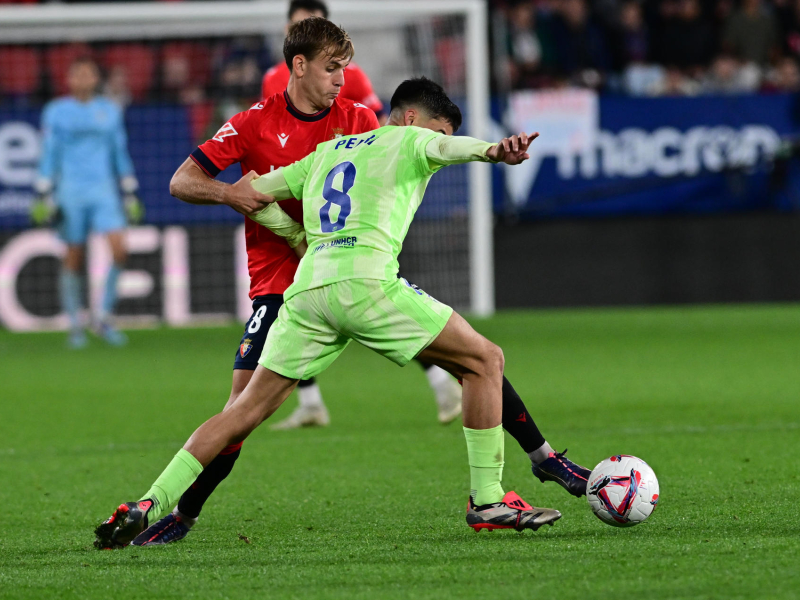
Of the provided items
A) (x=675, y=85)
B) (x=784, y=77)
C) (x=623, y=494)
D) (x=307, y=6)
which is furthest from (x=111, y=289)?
(x=623, y=494)

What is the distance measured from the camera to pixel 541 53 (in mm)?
15023

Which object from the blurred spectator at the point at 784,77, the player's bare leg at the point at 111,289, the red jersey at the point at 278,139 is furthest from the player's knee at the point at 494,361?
the blurred spectator at the point at 784,77

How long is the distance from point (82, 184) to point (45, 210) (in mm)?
451

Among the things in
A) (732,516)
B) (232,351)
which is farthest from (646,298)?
(732,516)

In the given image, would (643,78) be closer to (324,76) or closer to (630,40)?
(630,40)

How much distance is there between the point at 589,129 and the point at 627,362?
14.9 ft

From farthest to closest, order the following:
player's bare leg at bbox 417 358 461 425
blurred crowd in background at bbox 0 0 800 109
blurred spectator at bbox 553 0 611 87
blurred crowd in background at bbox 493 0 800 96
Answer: blurred spectator at bbox 553 0 611 87 → blurred crowd in background at bbox 493 0 800 96 → blurred crowd in background at bbox 0 0 800 109 → player's bare leg at bbox 417 358 461 425

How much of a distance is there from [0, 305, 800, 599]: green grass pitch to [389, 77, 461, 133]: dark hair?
1.34 metres

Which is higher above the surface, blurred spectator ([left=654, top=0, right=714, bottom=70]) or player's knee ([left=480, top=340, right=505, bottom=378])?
blurred spectator ([left=654, top=0, right=714, bottom=70])

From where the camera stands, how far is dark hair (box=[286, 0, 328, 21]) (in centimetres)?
673

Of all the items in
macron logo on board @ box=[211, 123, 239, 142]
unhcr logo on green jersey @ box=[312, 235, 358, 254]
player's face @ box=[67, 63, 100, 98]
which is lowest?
unhcr logo on green jersey @ box=[312, 235, 358, 254]

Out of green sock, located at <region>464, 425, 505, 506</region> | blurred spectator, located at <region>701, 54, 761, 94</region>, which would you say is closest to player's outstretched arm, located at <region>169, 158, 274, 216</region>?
green sock, located at <region>464, 425, 505, 506</region>

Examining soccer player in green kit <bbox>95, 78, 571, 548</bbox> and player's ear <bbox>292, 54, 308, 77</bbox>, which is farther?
player's ear <bbox>292, 54, 308, 77</bbox>

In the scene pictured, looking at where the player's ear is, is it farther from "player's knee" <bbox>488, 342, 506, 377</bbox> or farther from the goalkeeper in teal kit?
the goalkeeper in teal kit
